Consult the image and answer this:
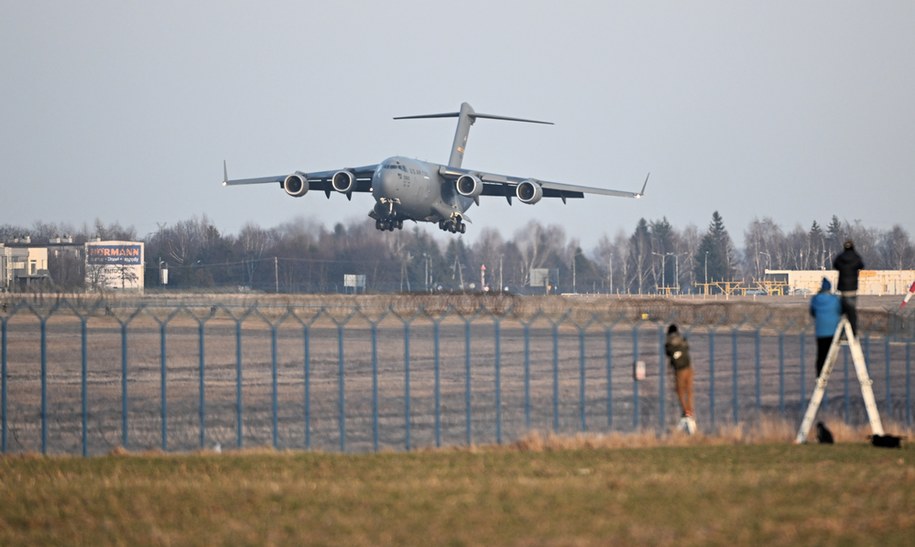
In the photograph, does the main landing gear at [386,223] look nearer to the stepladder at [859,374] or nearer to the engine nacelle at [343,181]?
the engine nacelle at [343,181]

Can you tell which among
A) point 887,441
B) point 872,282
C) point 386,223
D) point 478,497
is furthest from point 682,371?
point 872,282

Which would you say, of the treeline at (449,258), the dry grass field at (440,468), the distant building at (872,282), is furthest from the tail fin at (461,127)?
the dry grass field at (440,468)

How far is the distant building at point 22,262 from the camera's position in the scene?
58019mm

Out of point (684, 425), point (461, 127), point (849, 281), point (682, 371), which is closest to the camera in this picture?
point (849, 281)

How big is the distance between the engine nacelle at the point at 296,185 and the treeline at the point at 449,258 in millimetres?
6133

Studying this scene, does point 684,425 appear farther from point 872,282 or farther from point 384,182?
point 872,282

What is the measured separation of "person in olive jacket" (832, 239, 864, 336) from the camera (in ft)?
35.2

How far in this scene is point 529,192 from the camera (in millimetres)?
41938

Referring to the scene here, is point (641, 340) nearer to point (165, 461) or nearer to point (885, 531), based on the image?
point (165, 461)

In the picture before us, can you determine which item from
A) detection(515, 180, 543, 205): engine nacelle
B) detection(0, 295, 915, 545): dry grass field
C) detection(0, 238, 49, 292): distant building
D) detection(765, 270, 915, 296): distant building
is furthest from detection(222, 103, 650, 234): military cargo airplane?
detection(765, 270, 915, 296): distant building

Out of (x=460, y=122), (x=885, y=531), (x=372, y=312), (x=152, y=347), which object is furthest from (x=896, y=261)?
(x=885, y=531)

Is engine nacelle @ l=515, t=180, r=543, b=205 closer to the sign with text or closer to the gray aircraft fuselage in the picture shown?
the gray aircraft fuselage

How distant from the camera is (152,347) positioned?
23.8 metres

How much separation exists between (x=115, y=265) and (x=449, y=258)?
15357mm
